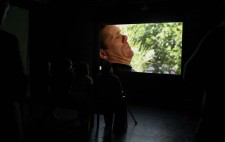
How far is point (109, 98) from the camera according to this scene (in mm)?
2900

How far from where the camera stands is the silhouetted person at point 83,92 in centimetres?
288

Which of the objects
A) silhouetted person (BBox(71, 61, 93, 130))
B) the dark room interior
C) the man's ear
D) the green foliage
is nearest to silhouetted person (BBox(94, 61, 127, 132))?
silhouetted person (BBox(71, 61, 93, 130))

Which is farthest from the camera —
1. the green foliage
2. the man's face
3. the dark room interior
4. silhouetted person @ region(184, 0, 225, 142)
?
the man's face

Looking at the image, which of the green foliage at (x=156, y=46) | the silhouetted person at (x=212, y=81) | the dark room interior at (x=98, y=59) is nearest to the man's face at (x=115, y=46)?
the green foliage at (x=156, y=46)

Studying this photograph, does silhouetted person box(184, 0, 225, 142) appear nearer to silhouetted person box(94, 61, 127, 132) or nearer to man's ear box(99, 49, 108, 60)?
silhouetted person box(94, 61, 127, 132)

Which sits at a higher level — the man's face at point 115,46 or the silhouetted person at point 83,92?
the man's face at point 115,46

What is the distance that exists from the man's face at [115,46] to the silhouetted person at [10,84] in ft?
16.2

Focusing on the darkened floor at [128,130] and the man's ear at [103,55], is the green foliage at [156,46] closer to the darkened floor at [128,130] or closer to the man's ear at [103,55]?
the man's ear at [103,55]

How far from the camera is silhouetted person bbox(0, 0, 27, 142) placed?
1010 mm

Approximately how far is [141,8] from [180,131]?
3351mm

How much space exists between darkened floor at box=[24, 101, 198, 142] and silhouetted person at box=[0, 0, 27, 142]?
75.9 inches

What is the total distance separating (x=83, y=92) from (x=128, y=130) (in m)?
1.00

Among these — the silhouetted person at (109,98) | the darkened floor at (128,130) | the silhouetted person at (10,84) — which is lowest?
the darkened floor at (128,130)

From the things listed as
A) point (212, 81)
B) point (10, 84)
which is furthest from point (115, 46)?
point (10, 84)
